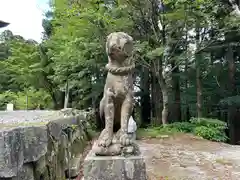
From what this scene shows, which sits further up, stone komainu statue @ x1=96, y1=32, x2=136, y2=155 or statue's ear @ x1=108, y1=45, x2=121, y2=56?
statue's ear @ x1=108, y1=45, x2=121, y2=56

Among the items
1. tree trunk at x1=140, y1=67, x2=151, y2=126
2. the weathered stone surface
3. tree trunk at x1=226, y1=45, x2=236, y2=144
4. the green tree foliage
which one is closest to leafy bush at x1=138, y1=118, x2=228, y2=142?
the green tree foliage

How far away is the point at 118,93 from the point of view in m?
2.47

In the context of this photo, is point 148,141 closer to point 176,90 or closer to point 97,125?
point 97,125

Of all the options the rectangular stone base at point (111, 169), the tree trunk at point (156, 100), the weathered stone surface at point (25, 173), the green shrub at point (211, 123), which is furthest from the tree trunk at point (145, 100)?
the weathered stone surface at point (25, 173)

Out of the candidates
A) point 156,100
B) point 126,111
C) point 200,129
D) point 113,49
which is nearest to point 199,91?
point 200,129

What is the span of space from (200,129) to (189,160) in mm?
3510

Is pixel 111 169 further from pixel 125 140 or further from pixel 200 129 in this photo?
pixel 200 129

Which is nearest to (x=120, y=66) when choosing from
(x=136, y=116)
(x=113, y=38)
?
(x=113, y=38)

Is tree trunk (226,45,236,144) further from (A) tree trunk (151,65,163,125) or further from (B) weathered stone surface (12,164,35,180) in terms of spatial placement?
(B) weathered stone surface (12,164,35,180)

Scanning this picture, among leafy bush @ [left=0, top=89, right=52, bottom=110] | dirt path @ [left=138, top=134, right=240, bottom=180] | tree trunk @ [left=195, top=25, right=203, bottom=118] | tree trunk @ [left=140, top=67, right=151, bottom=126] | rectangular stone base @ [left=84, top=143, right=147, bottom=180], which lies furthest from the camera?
leafy bush @ [left=0, top=89, right=52, bottom=110]

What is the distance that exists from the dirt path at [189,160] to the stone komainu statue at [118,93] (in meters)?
1.83

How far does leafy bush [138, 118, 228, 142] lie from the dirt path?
0.60 m

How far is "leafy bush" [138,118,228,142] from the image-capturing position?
27.8 feet

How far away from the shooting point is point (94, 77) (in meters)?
10.1
